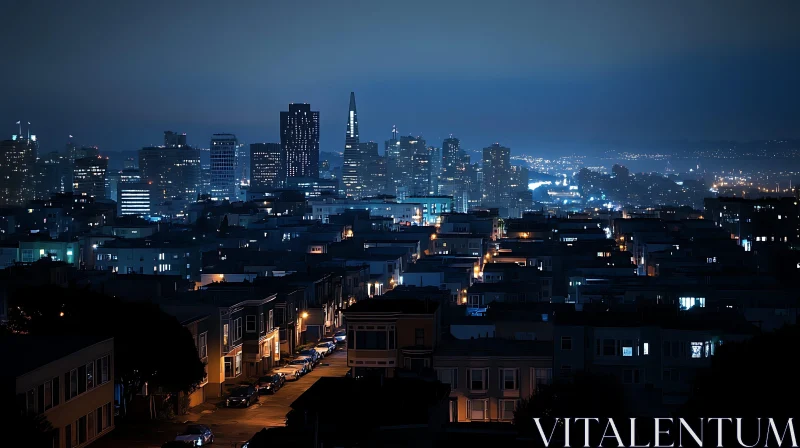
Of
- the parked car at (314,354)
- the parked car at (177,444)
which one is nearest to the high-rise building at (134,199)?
the parked car at (314,354)

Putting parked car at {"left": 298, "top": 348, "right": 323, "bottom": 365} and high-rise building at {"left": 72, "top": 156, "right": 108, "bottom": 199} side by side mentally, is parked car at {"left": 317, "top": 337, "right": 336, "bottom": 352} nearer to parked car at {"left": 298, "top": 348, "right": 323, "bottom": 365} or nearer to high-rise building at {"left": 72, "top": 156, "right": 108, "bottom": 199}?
parked car at {"left": 298, "top": 348, "right": 323, "bottom": 365}

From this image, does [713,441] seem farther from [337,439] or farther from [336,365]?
[336,365]

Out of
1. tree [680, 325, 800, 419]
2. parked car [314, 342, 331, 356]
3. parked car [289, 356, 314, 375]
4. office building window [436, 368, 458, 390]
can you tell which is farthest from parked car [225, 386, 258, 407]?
tree [680, 325, 800, 419]

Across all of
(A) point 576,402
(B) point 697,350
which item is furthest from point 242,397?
(B) point 697,350

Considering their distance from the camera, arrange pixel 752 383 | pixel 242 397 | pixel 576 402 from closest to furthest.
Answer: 1. pixel 752 383
2. pixel 576 402
3. pixel 242 397

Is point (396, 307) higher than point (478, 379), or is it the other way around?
point (396, 307)

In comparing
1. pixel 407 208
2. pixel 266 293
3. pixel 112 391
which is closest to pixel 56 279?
pixel 266 293

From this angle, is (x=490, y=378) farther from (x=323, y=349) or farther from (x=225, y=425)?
(x=323, y=349)

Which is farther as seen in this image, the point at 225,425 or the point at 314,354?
the point at 314,354
